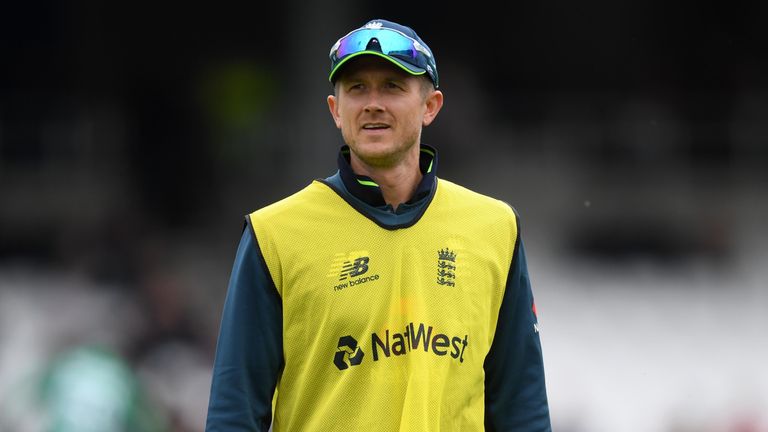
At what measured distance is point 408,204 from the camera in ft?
7.11

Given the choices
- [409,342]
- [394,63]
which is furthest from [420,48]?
[409,342]

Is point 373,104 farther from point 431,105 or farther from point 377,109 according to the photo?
point 431,105

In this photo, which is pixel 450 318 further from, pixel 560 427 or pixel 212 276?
pixel 212 276

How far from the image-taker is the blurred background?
5.73 m

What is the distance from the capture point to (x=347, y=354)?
6.78 feet

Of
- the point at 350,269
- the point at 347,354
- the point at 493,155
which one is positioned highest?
the point at 493,155

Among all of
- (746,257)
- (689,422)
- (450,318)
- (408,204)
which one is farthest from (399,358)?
(746,257)

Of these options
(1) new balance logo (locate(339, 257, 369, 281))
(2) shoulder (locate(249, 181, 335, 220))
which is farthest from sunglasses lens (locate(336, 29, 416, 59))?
(1) new balance logo (locate(339, 257, 369, 281))

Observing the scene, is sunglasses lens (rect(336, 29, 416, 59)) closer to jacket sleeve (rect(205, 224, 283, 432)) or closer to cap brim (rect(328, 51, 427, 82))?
cap brim (rect(328, 51, 427, 82))

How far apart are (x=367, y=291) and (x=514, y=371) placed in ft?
1.02

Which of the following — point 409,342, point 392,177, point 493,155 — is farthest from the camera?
point 493,155

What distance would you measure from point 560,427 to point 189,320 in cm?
152

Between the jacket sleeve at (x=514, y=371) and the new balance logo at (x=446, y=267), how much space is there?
0.40 ft

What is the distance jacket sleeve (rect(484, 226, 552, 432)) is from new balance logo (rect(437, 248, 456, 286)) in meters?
0.12
